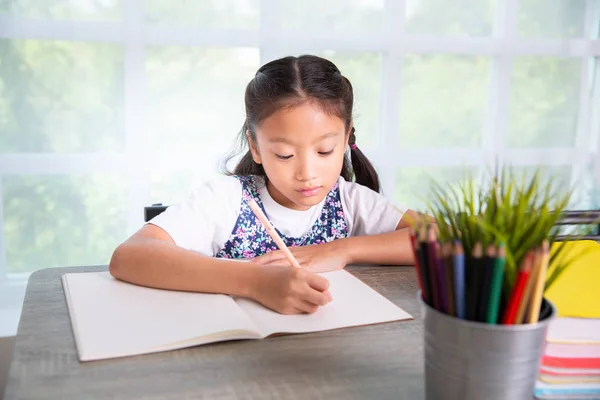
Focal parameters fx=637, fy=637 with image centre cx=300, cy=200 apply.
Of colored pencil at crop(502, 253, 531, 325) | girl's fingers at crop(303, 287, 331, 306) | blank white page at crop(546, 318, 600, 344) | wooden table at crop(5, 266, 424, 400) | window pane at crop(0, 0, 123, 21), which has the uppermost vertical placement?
window pane at crop(0, 0, 123, 21)

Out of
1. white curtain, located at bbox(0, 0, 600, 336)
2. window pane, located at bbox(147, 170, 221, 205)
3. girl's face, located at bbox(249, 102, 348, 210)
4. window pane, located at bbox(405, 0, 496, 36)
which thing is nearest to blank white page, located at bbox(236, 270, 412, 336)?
girl's face, located at bbox(249, 102, 348, 210)

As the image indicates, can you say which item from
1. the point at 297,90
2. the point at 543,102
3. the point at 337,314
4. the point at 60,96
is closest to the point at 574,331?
the point at 337,314

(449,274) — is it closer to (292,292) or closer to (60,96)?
(292,292)

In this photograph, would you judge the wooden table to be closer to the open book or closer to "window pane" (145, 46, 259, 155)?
the open book

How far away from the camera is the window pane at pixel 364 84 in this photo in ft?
8.55

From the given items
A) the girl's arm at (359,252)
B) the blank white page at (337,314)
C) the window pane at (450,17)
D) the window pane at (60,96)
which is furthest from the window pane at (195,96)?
the blank white page at (337,314)

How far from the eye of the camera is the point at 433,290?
570 mm

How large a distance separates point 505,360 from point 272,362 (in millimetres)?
273

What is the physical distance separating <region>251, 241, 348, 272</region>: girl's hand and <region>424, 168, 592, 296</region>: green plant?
0.53 m

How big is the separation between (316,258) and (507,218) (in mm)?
612

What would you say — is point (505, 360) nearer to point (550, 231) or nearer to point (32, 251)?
point (550, 231)

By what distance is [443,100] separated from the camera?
280cm

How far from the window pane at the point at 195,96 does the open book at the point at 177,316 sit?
155cm

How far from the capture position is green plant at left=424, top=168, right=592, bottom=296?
543mm
